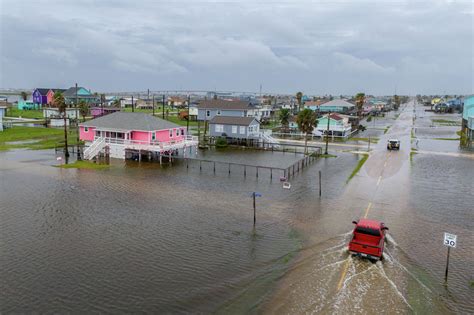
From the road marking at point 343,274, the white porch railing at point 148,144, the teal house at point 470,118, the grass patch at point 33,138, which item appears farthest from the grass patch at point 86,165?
the teal house at point 470,118

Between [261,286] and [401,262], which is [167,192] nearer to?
[261,286]

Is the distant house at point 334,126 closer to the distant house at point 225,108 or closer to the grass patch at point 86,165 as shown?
the distant house at point 225,108

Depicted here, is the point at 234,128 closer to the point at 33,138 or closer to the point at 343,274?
the point at 33,138

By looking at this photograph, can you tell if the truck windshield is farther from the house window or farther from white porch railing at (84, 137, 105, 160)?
the house window

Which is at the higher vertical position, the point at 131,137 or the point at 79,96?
the point at 79,96

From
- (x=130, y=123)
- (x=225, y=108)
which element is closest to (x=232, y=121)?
(x=130, y=123)

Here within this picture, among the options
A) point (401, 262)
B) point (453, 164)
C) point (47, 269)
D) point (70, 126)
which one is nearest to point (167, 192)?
point (47, 269)
